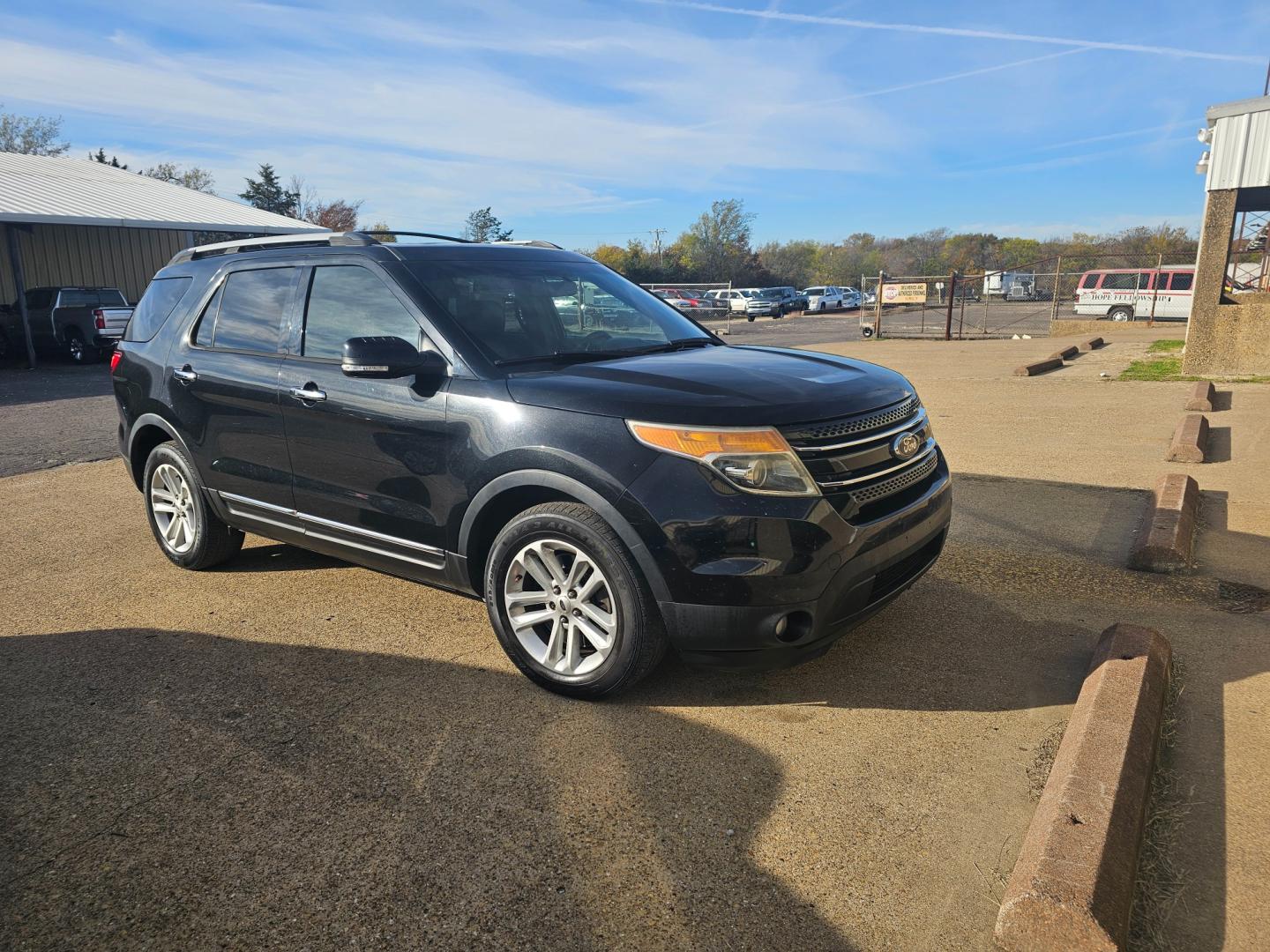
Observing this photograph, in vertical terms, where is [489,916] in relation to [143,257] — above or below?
below

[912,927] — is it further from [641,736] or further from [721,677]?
[721,677]

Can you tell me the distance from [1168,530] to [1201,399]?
6.33 meters

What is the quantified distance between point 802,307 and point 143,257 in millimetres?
33351

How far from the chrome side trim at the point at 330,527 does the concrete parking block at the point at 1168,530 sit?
3.80m

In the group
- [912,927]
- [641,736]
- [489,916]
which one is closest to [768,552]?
[641,736]

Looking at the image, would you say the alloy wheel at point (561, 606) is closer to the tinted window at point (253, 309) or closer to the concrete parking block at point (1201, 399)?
the tinted window at point (253, 309)

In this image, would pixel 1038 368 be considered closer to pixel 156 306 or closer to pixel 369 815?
pixel 156 306

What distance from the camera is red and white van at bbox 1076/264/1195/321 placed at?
32875 mm

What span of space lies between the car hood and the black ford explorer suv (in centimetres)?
1

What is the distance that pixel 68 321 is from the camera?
1986cm

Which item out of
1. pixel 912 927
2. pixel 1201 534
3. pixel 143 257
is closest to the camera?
pixel 912 927

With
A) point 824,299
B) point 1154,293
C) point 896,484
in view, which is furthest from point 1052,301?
point 896,484

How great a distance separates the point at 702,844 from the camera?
270cm

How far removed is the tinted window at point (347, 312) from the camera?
4055 millimetres
